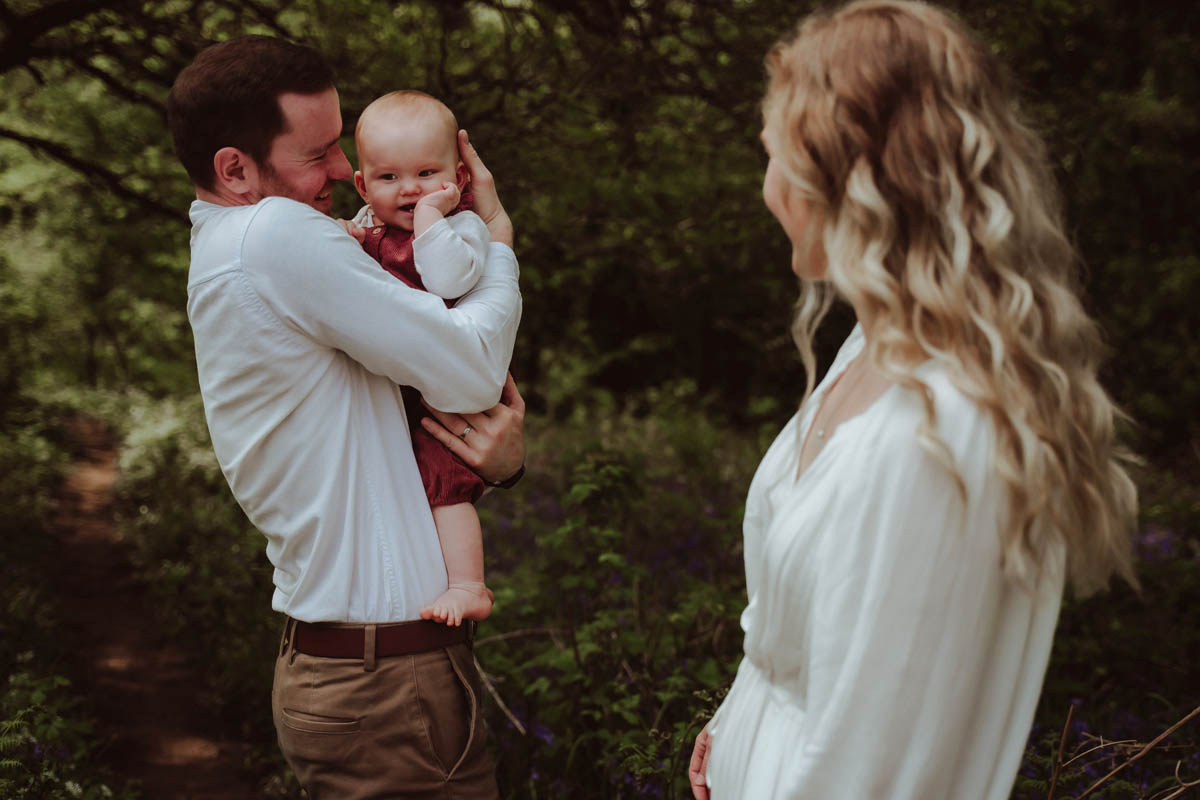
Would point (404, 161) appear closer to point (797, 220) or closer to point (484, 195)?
point (484, 195)

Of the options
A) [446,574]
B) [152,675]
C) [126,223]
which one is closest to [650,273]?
[126,223]

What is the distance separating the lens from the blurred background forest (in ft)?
12.5

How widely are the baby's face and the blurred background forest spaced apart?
1.31 meters

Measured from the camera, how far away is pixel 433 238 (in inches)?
78.5

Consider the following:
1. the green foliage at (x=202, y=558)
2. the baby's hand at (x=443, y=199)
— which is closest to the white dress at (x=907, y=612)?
the baby's hand at (x=443, y=199)

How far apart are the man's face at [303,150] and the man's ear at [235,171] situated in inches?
0.7

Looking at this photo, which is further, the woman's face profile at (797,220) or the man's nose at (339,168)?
the man's nose at (339,168)

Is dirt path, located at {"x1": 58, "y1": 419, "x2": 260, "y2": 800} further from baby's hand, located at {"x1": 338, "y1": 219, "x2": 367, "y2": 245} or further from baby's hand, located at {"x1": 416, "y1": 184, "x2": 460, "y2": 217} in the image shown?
baby's hand, located at {"x1": 416, "y1": 184, "x2": 460, "y2": 217}

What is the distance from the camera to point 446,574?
Result: 80.7 inches

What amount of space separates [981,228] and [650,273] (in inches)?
250

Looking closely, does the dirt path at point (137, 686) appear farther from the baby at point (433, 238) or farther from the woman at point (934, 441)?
the woman at point (934, 441)

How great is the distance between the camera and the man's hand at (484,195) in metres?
2.22

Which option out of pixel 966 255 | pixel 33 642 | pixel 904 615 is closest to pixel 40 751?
pixel 33 642

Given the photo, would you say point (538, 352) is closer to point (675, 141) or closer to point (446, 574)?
point (675, 141)
